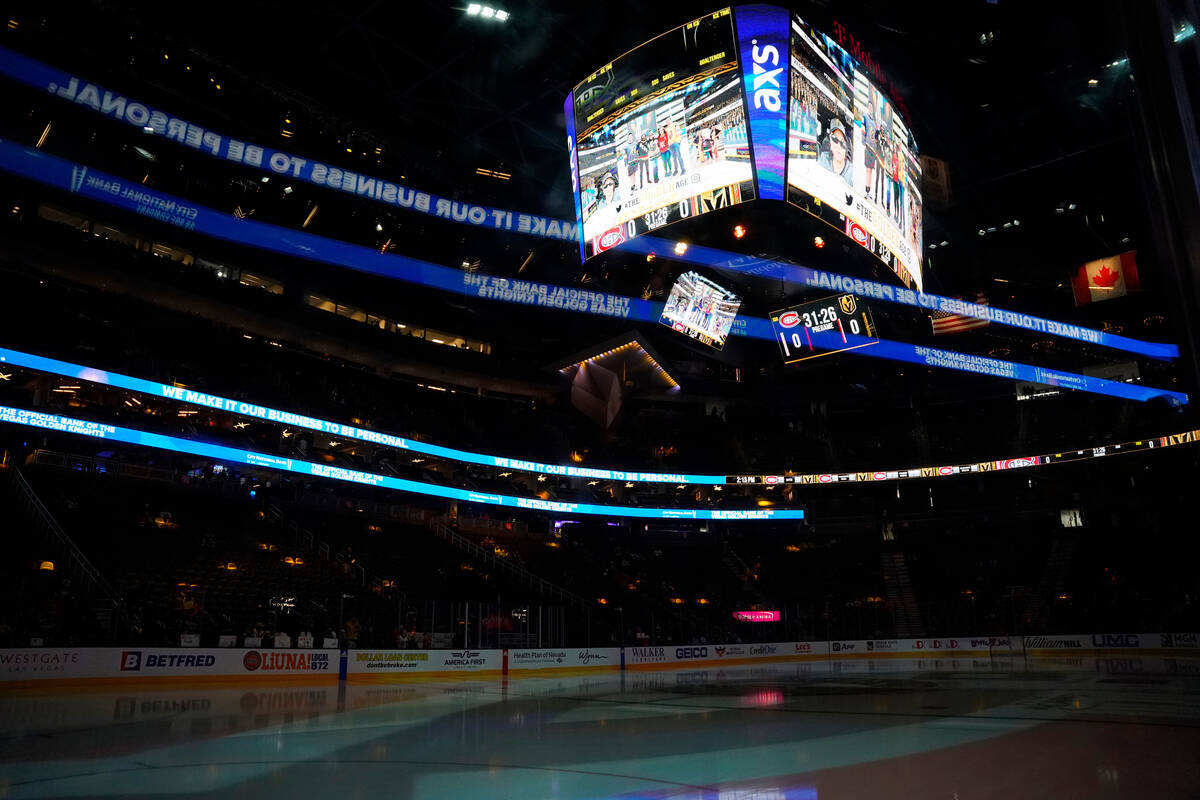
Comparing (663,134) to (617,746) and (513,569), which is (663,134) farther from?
(513,569)

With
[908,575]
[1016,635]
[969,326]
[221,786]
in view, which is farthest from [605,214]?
[908,575]

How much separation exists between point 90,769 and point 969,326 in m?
26.1

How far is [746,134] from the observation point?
1082 cm

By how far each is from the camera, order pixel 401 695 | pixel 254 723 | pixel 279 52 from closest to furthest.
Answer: pixel 254 723 < pixel 401 695 < pixel 279 52

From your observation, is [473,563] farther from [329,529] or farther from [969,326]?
[969,326]

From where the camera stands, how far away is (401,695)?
1380cm

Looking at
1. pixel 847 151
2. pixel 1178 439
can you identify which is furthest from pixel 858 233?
pixel 1178 439

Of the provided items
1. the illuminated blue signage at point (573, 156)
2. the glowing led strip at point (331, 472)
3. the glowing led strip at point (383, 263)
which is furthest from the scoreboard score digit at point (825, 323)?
the glowing led strip at point (331, 472)

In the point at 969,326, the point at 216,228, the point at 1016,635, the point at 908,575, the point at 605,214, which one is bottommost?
the point at 1016,635

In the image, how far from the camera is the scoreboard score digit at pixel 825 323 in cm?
1809

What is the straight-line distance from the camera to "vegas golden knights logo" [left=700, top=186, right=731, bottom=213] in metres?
11.1

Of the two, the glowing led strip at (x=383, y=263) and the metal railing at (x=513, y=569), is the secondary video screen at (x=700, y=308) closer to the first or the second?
the glowing led strip at (x=383, y=263)

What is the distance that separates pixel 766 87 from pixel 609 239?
332 centimetres

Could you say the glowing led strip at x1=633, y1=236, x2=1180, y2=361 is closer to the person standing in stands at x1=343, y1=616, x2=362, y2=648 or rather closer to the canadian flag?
the canadian flag
